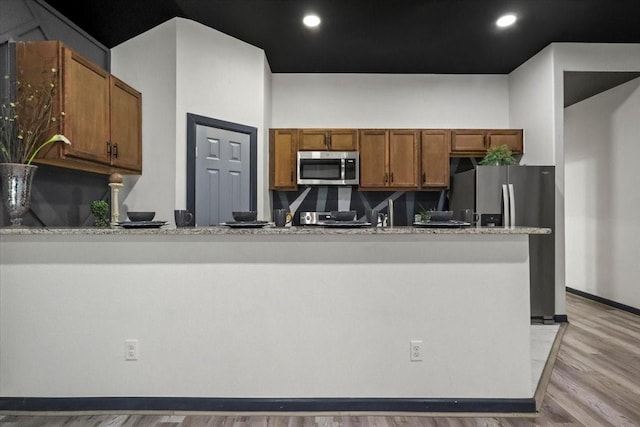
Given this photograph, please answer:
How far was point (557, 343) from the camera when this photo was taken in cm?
330

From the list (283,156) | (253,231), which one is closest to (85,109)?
(253,231)

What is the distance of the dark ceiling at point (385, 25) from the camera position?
3.21m

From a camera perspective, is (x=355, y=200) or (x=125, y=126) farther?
(x=355, y=200)

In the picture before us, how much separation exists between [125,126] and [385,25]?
2.49 meters

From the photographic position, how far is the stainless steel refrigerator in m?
3.89

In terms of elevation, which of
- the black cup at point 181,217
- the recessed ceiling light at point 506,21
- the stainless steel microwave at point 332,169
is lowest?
the black cup at point 181,217

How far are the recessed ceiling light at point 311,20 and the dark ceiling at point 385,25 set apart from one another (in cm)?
7

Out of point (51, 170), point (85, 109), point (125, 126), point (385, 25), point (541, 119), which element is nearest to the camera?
point (85, 109)

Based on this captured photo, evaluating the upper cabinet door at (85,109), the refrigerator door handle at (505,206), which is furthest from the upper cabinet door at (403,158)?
the upper cabinet door at (85,109)

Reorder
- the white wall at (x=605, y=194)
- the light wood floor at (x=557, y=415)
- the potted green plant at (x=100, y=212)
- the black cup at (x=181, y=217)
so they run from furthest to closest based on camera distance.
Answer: the white wall at (x=605, y=194)
the potted green plant at (x=100, y=212)
the black cup at (x=181, y=217)
the light wood floor at (x=557, y=415)

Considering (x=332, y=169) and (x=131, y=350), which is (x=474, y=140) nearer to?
(x=332, y=169)

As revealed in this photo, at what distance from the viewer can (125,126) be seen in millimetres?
3193

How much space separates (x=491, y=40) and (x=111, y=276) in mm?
3987

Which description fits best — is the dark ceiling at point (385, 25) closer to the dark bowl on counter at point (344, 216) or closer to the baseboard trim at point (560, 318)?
the dark bowl on counter at point (344, 216)
